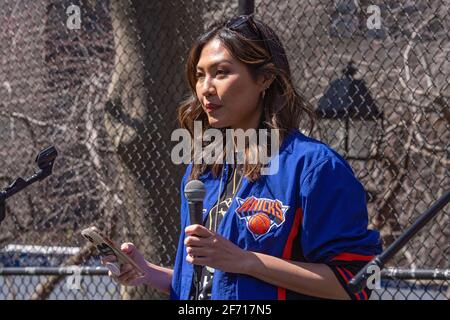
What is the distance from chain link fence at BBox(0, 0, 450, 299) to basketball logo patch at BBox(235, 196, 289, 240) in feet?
7.42

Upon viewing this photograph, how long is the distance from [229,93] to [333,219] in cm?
49

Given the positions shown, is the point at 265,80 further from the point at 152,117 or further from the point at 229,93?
the point at 152,117

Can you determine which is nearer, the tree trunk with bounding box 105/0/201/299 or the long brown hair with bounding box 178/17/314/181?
the long brown hair with bounding box 178/17/314/181

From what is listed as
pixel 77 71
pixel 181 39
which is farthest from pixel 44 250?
pixel 181 39

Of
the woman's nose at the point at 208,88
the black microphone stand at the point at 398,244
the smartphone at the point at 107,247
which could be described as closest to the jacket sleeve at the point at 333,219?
the black microphone stand at the point at 398,244

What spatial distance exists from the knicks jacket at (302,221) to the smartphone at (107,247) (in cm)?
30

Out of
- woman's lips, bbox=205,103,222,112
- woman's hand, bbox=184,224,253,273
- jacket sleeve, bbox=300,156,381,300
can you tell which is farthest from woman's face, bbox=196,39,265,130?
woman's hand, bbox=184,224,253,273

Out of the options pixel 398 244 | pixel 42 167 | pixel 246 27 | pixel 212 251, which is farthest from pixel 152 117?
pixel 398 244

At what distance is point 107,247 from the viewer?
2.61m

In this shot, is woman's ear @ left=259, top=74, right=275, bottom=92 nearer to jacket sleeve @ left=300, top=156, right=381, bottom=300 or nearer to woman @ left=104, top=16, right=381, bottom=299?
woman @ left=104, top=16, right=381, bottom=299

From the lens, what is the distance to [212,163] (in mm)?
2748

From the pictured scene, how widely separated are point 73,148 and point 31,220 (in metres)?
0.84

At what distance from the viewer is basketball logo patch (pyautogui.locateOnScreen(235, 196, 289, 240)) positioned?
2.47m
